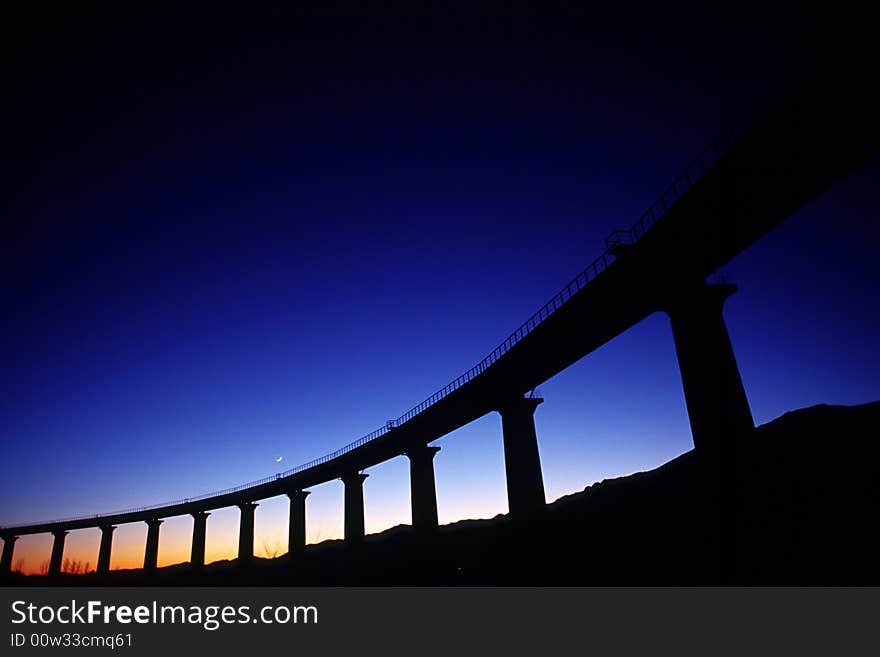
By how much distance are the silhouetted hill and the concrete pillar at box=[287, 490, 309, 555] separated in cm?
3629

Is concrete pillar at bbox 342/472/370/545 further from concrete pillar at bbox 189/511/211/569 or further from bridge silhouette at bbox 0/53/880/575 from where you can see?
concrete pillar at bbox 189/511/211/569

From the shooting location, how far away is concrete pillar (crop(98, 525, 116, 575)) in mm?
87438

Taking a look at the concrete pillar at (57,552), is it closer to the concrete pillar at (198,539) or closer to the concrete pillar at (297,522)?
the concrete pillar at (198,539)

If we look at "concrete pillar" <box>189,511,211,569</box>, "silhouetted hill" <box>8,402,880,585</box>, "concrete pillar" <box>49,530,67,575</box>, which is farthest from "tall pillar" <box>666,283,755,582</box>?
"concrete pillar" <box>49,530,67,575</box>

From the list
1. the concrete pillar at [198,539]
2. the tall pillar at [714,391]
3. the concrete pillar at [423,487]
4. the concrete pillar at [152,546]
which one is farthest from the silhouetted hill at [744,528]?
the concrete pillar at [152,546]

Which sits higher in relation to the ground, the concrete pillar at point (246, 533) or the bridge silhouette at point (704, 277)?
the bridge silhouette at point (704, 277)

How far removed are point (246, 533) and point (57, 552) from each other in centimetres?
5456

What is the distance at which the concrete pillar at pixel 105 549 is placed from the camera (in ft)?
287

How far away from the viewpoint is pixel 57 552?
95125 millimetres

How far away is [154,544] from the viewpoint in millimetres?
82688

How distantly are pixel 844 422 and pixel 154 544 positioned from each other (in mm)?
100334

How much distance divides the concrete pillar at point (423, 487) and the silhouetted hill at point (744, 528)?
8.93 metres

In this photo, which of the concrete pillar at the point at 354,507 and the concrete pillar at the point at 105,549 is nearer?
the concrete pillar at the point at 354,507

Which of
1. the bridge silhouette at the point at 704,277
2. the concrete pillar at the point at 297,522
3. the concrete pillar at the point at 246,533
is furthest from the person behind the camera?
the concrete pillar at the point at 246,533
